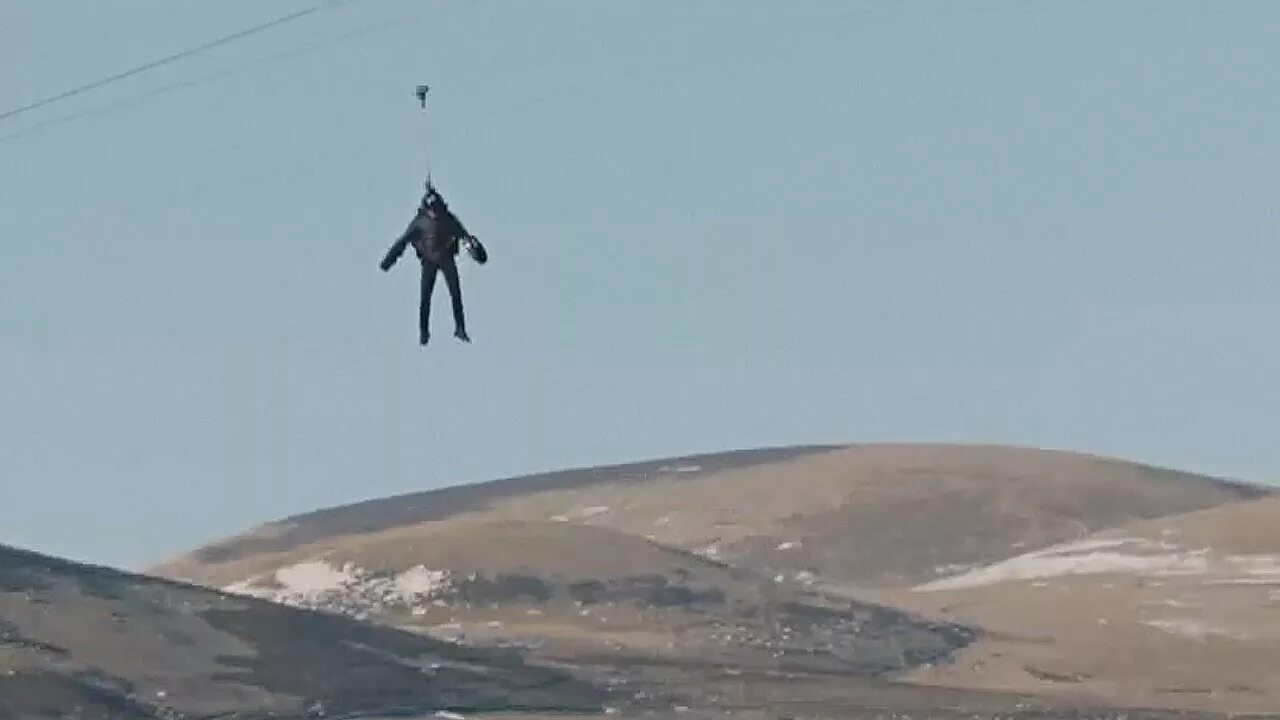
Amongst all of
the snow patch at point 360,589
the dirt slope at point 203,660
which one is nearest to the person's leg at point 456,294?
the dirt slope at point 203,660

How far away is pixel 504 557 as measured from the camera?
187875 millimetres

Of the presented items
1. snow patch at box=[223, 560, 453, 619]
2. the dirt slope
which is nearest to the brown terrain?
snow patch at box=[223, 560, 453, 619]

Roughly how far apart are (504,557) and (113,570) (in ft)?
161

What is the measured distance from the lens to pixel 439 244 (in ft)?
143

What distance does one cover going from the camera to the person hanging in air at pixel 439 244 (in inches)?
1706

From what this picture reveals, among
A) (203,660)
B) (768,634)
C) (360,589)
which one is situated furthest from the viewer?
(360,589)

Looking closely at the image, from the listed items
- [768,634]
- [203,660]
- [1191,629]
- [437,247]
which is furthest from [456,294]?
[1191,629]

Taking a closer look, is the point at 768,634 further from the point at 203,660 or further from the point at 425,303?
the point at 425,303

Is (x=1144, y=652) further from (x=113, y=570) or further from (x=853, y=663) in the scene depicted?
(x=113, y=570)

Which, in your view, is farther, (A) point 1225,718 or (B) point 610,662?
(B) point 610,662

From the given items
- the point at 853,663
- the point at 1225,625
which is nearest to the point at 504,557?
the point at 853,663

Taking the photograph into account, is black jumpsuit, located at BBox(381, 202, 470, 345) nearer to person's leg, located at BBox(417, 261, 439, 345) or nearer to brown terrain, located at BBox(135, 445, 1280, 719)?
person's leg, located at BBox(417, 261, 439, 345)

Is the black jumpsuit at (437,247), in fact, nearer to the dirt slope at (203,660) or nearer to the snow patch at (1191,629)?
the dirt slope at (203,660)

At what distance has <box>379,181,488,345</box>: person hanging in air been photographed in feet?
142
